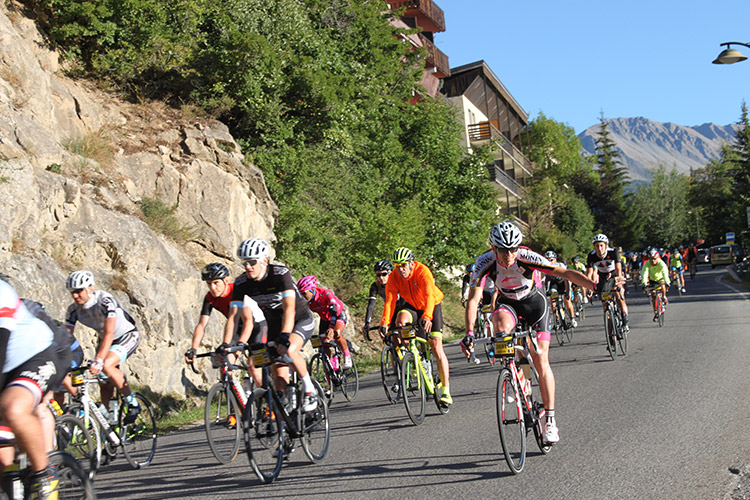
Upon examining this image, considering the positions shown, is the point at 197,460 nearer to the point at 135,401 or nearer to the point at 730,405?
the point at 135,401

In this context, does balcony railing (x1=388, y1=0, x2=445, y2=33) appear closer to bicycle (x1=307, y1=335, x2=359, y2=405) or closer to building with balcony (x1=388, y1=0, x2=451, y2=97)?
building with balcony (x1=388, y1=0, x2=451, y2=97)

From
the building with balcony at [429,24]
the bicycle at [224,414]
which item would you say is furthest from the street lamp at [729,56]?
the building with balcony at [429,24]

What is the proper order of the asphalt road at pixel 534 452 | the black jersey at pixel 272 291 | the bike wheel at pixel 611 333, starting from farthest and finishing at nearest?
the bike wheel at pixel 611 333
the black jersey at pixel 272 291
the asphalt road at pixel 534 452

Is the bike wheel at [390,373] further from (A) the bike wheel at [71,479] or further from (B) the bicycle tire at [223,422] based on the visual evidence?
(A) the bike wheel at [71,479]

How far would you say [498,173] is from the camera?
50.1 m

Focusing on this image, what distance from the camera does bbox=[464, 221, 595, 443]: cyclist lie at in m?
6.54

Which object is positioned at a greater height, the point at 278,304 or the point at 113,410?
the point at 278,304

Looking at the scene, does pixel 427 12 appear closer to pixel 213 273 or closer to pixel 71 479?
pixel 213 273

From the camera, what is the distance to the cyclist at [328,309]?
11023mm

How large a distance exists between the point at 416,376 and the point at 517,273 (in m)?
2.37

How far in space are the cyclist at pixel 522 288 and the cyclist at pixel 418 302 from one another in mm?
1853

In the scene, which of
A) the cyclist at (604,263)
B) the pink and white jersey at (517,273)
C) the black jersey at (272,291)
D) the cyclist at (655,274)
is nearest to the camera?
the pink and white jersey at (517,273)

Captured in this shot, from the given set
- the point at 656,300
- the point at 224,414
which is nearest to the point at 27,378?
the point at 224,414

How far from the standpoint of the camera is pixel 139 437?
26.7 ft
